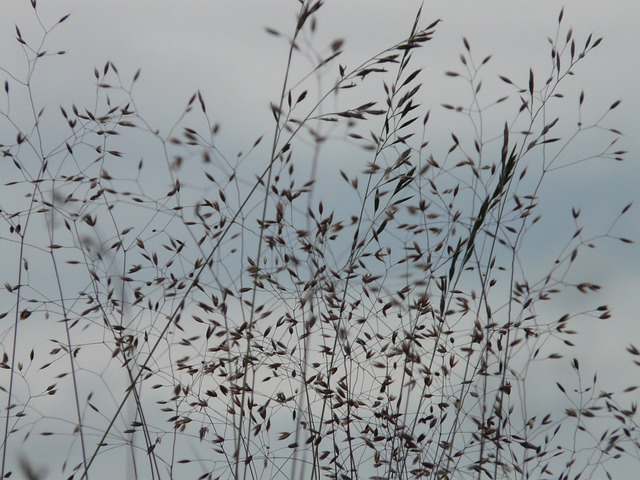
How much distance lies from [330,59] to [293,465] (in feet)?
4.76

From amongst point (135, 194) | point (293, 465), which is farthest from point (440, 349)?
point (135, 194)

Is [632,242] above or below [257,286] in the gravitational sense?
above

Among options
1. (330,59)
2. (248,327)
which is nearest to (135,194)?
(248,327)

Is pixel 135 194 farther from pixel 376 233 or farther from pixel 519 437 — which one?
pixel 519 437

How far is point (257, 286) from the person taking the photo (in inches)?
116

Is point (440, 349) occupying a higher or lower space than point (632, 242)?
lower

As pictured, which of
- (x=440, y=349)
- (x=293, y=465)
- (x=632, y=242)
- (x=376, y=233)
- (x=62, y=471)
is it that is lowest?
(x=62, y=471)

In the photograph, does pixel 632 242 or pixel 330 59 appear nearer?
pixel 330 59

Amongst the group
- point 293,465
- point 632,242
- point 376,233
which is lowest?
point 293,465

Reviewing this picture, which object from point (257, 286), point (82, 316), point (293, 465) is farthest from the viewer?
point (82, 316)

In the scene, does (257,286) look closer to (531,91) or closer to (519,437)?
(519,437)

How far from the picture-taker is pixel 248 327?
9.33ft

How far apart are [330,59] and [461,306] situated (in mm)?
1050

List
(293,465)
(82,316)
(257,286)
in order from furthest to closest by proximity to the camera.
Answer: (82,316), (257,286), (293,465)
